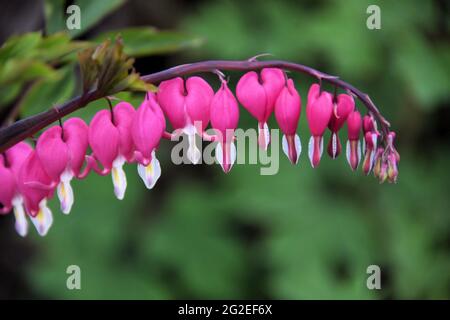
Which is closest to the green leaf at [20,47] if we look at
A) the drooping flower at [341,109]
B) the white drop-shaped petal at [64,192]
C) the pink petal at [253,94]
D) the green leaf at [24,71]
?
the green leaf at [24,71]

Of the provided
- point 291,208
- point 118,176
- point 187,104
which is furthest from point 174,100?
point 291,208

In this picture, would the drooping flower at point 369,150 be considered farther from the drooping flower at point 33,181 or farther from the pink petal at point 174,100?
the drooping flower at point 33,181

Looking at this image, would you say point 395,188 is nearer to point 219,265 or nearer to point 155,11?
point 219,265

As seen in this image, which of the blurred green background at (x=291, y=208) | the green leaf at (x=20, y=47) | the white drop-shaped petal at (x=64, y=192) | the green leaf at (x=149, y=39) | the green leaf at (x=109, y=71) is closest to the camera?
the green leaf at (x=109, y=71)

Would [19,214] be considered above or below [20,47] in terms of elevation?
below

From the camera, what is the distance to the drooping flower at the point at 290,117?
0.93 metres

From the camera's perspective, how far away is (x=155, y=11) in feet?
8.95

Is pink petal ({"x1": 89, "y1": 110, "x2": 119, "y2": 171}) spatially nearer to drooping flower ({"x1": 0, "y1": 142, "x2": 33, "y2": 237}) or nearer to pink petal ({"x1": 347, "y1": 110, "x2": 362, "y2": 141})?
drooping flower ({"x1": 0, "y1": 142, "x2": 33, "y2": 237})

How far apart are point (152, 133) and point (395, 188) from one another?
165 centimetres

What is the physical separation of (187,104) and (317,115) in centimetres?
16

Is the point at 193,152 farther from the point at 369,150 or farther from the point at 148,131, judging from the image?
the point at 369,150

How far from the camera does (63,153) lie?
0.95 meters

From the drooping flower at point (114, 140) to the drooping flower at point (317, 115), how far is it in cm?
23
